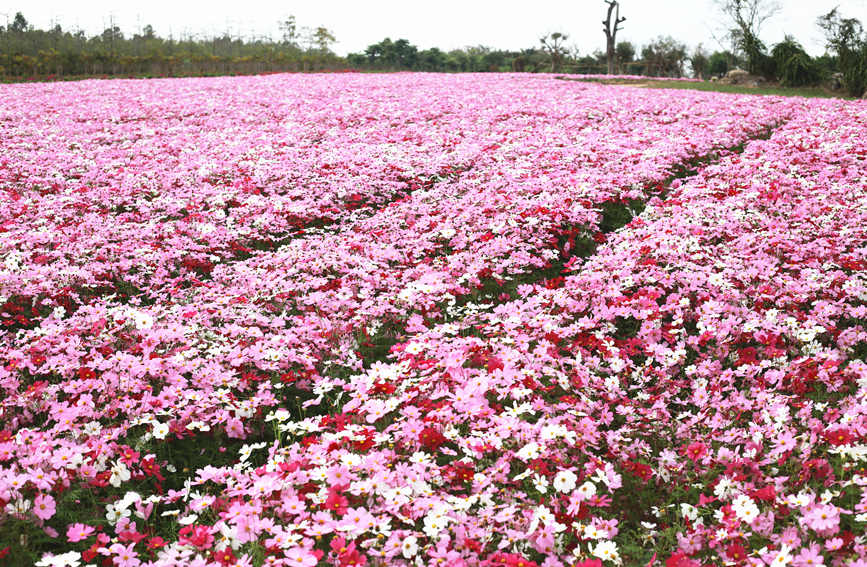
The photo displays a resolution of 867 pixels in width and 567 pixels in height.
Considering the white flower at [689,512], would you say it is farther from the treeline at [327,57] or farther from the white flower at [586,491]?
the treeline at [327,57]

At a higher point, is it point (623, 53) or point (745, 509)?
point (623, 53)

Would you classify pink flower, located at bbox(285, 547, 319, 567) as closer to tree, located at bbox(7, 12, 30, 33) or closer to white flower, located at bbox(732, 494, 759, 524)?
white flower, located at bbox(732, 494, 759, 524)

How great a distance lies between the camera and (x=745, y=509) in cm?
338

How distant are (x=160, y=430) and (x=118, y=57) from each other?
48.6 meters

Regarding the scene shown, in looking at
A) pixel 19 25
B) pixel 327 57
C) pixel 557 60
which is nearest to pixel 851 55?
pixel 557 60

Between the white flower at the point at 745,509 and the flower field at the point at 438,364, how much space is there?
1 centimetres

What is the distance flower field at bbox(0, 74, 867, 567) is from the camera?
11.3 feet

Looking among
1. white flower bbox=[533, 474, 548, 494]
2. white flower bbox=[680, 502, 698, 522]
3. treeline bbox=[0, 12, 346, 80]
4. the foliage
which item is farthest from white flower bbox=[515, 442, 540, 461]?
treeline bbox=[0, 12, 346, 80]

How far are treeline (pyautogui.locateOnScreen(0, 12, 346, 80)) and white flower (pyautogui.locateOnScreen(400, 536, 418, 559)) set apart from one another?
4687 centimetres

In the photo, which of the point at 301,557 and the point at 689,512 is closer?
the point at 301,557

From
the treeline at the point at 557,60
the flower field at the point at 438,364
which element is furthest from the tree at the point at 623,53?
the flower field at the point at 438,364

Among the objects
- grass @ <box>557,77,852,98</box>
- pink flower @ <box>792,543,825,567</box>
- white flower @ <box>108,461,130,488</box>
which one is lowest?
white flower @ <box>108,461,130,488</box>

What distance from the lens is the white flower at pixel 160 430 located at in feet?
14.5

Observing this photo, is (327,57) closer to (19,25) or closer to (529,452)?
(19,25)
